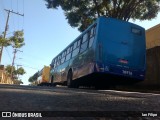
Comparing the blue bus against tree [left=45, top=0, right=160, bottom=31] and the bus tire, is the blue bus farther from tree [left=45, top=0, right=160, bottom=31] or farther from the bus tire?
tree [left=45, top=0, right=160, bottom=31]

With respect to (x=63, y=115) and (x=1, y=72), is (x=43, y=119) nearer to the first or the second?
(x=63, y=115)

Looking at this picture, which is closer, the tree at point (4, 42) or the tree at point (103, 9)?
the tree at point (103, 9)

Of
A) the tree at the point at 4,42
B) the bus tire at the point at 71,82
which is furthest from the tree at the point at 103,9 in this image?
the tree at the point at 4,42

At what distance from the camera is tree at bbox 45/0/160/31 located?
71.8 ft

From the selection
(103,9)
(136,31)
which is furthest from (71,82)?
(103,9)

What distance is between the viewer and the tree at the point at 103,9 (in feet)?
71.8

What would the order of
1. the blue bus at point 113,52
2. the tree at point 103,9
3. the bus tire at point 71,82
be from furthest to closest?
1. the tree at point 103,9
2. the bus tire at point 71,82
3. the blue bus at point 113,52

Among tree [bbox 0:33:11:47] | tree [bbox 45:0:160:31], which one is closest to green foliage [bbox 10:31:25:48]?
tree [bbox 0:33:11:47]

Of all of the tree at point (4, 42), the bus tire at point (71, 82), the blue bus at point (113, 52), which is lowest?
the bus tire at point (71, 82)

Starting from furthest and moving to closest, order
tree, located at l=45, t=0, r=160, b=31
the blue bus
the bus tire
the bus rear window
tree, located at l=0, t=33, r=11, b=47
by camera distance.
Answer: tree, located at l=0, t=33, r=11, b=47 < tree, located at l=45, t=0, r=160, b=31 < the bus tire < the bus rear window < the blue bus

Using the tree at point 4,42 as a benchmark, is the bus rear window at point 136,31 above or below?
below

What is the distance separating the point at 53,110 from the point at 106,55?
343 inches

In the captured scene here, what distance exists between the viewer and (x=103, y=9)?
23.4 m

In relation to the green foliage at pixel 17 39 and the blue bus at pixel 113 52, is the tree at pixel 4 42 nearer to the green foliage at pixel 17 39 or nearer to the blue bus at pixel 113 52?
the green foliage at pixel 17 39
